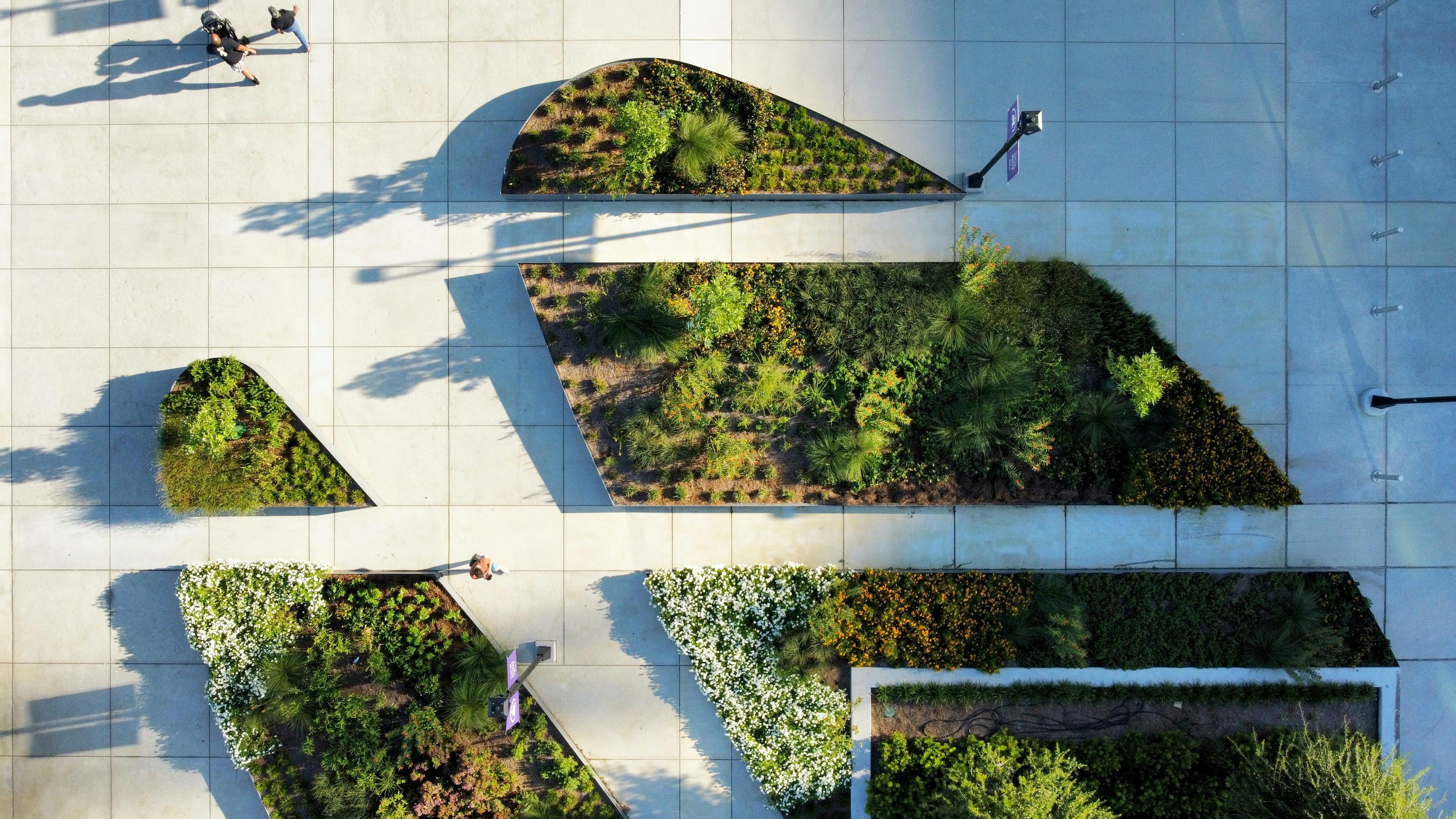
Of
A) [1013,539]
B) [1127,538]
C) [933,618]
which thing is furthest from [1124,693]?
[933,618]

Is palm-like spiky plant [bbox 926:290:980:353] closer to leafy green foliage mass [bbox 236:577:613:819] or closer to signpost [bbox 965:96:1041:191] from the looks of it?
signpost [bbox 965:96:1041:191]

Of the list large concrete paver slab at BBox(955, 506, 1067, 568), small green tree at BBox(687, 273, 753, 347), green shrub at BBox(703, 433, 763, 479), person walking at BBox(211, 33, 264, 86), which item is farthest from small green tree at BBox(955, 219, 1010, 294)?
person walking at BBox(211, 33, 264, 86)

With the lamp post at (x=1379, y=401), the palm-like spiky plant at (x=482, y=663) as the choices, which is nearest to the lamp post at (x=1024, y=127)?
the lamp post at (x=1379, y=401)

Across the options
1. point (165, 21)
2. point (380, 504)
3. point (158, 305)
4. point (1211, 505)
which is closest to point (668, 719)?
point (380, 504)

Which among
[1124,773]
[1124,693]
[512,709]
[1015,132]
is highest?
[1015,132]

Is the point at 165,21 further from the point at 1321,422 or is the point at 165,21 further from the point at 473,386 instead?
the point at 1321,422

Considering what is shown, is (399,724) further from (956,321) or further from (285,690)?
(956,321)
